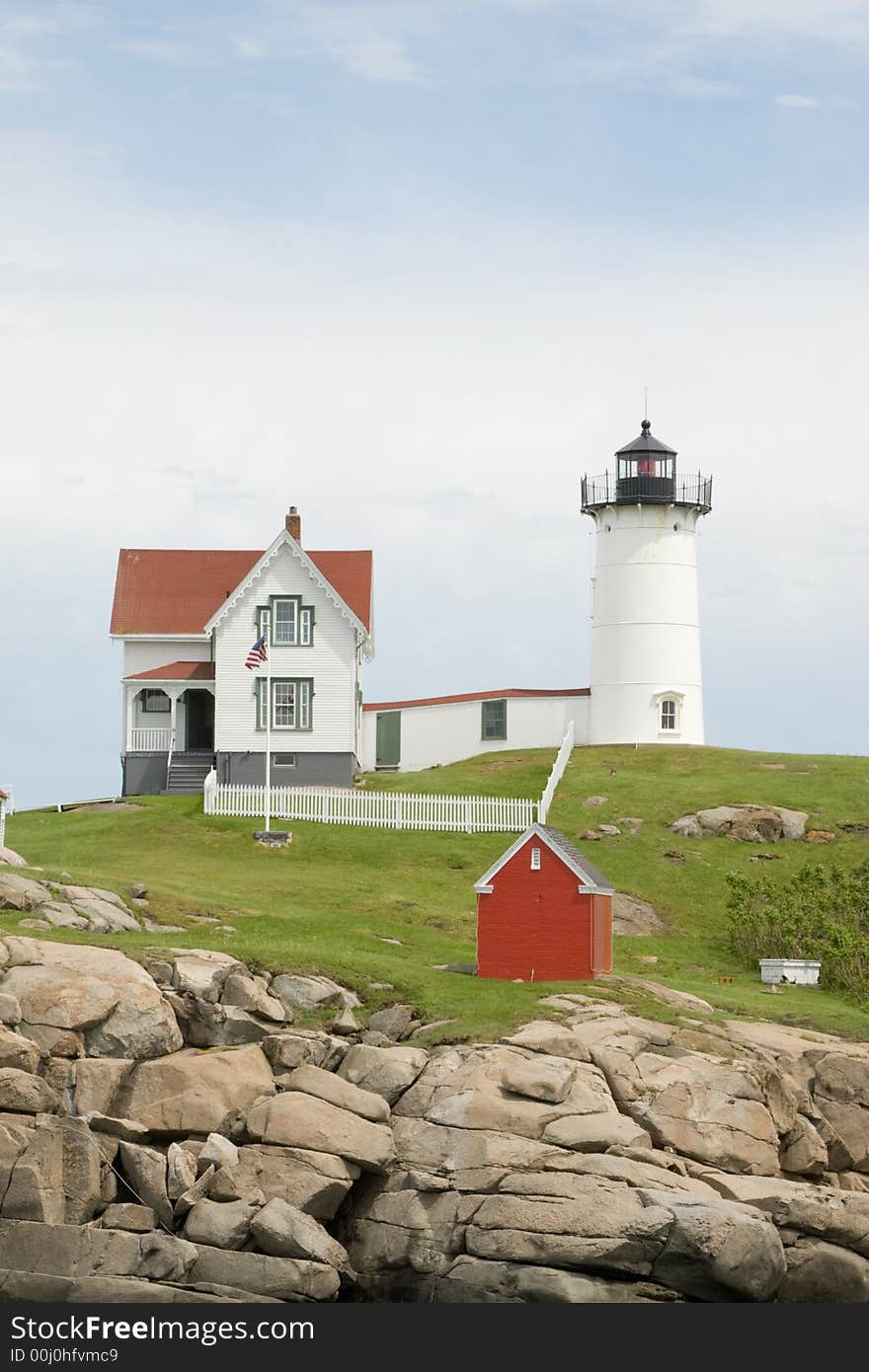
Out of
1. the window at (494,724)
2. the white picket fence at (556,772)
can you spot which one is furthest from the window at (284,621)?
the white picket fence at (556,772)

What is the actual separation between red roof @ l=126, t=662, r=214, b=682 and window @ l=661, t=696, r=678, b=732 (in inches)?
641

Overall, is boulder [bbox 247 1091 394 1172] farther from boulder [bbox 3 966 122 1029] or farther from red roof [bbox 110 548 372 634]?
red roof [bbox 110 548 372 634]

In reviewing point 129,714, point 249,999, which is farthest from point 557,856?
point 129,714

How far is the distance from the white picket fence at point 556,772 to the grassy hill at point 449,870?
1.57ft

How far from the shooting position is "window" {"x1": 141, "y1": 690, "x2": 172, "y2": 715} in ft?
214

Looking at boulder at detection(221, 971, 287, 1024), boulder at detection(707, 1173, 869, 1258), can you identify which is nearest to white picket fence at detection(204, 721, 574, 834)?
boulder at detection(221, 971, 287, 1024)

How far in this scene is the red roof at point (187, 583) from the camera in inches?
2586

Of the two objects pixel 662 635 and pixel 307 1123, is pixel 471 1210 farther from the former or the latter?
pixel 662 635

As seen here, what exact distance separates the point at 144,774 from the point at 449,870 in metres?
16.4

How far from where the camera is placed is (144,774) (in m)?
63.9

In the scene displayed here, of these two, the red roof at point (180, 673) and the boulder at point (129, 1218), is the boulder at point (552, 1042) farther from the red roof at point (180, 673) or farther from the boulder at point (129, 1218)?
the red roof at point (180, 673)

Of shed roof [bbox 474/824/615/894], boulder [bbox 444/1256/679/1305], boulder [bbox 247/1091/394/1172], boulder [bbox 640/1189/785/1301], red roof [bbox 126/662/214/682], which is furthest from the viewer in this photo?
red roof [bbox 126/662/214/682]

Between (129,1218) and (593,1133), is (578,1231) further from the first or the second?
(129,1218)

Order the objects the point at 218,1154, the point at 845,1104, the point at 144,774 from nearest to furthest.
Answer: the point at 218,1154 < the point at 845,1104 < the point at 144,774
